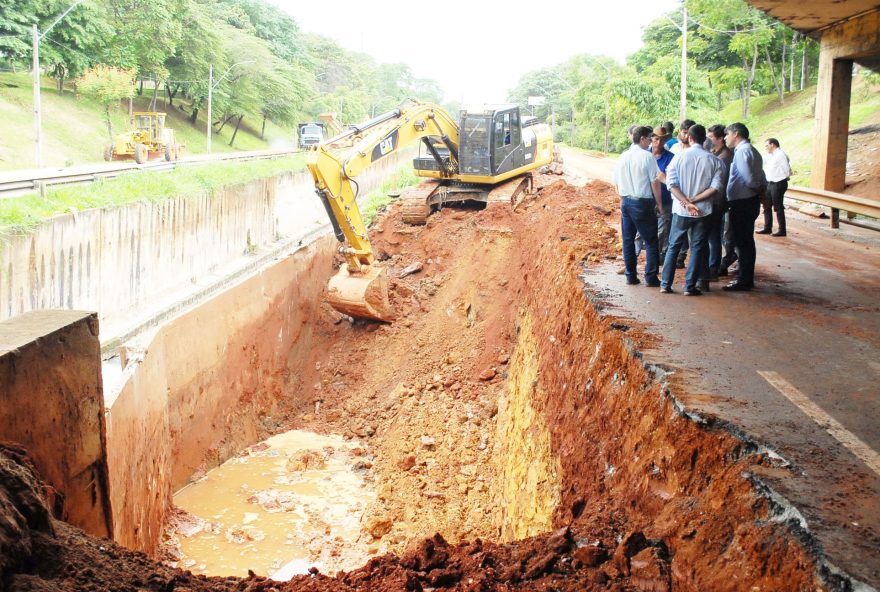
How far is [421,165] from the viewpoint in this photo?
742 inches

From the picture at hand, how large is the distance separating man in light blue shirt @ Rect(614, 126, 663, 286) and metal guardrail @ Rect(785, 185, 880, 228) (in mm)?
6529

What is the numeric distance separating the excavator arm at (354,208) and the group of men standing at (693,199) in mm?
6307

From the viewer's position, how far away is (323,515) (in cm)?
980

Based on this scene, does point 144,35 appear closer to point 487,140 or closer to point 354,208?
point 487,140

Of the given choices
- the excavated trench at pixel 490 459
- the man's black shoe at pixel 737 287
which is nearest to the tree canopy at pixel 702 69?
the excavated trench at pixel 490 459

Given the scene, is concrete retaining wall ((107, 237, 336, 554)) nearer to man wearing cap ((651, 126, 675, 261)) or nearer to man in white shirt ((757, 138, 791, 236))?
man wearing cap ((651, 126, 675, 261))

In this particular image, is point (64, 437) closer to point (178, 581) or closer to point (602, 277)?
point (178, 581)

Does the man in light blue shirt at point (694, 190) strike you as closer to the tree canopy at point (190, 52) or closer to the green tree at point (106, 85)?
the tree canopy at point (190, 52)

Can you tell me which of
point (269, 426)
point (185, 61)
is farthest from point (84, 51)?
point (269, 426)

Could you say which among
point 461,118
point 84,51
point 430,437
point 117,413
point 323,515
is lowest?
point 323,515

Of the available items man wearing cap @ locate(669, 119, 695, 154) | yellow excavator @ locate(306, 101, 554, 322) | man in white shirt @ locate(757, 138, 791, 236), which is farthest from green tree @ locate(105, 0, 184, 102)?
man wearing cap @ locate(669, 119, 695, 154)

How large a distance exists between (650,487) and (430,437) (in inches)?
239

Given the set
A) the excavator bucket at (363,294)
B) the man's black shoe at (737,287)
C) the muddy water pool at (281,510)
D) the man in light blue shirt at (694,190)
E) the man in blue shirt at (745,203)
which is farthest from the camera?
the excavator bucket at (363,294)

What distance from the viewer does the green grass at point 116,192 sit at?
1286 cm
